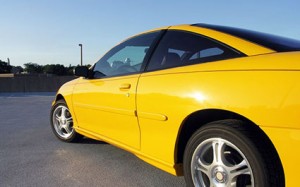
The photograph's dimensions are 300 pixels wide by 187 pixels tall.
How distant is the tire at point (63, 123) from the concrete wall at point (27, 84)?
2077cm

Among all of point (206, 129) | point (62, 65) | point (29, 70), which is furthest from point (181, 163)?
point (29, 70)

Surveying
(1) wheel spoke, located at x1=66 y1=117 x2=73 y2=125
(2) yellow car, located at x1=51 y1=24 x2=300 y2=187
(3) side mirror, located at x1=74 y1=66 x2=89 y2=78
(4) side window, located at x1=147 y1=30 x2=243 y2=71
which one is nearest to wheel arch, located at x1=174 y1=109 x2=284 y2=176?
(2) yellow car, located at x1=51 y1=24 x2=300 y2=187

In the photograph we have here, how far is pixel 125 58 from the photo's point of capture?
3.79 m

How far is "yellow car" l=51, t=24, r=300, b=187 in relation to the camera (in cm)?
202

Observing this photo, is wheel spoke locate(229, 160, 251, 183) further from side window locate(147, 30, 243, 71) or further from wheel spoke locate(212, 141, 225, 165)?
side window locate(147, 30, 243, 71)

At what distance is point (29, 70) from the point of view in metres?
80.7

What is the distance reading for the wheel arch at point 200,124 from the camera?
2.23 m

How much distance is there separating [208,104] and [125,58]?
1655mm

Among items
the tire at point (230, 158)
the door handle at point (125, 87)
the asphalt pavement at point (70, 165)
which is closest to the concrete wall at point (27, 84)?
the asphalt pavement at point (70, 165)

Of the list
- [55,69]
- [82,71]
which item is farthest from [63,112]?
[55,69]

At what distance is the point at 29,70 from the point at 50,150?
81.3 m

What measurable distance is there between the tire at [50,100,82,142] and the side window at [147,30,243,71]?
6.95 ft

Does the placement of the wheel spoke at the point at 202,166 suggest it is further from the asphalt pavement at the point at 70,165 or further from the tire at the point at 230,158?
the asphalt pavement at the point at 70,165

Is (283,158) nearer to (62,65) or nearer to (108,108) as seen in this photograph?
(108,108)
